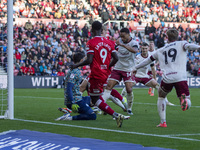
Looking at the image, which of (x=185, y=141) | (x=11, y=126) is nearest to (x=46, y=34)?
(x=11, y=126)

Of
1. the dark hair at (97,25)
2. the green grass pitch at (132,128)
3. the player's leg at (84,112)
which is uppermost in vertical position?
the dark hair at (97,25)

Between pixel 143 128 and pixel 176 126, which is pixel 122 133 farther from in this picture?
pixel 176 126

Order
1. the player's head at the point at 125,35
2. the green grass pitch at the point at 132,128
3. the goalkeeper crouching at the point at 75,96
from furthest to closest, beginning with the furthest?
the player's head at the point at 125,35, the goalkeeper crouching at the point at 75,96, the green grass pitch at the point at 132,128

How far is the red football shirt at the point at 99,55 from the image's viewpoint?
8719 millimetres

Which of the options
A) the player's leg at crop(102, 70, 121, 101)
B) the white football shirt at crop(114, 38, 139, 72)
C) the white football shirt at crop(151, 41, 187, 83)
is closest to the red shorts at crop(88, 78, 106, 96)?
the white football shirt at crop(151, 41, 187, 83)

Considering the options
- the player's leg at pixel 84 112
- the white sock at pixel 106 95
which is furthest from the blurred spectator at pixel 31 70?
the player's leg at pixel 84 112

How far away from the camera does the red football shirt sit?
28.6 feet

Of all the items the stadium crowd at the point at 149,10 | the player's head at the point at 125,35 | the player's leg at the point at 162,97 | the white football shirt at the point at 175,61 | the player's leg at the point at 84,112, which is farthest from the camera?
the stadium crowd at the point at 149,10

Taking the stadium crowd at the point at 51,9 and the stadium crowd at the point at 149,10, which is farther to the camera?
the stadium crowd at the point at 149,10

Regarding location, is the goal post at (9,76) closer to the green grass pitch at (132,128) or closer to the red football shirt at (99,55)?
the green grass pitch at (132,128)

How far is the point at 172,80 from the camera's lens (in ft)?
28.2

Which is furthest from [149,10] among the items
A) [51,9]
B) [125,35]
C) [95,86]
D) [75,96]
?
[95,86]

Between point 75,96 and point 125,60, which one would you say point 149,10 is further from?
point 75,96

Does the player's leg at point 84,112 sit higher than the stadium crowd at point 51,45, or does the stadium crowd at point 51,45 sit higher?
the stadium crowd at point 51,45
